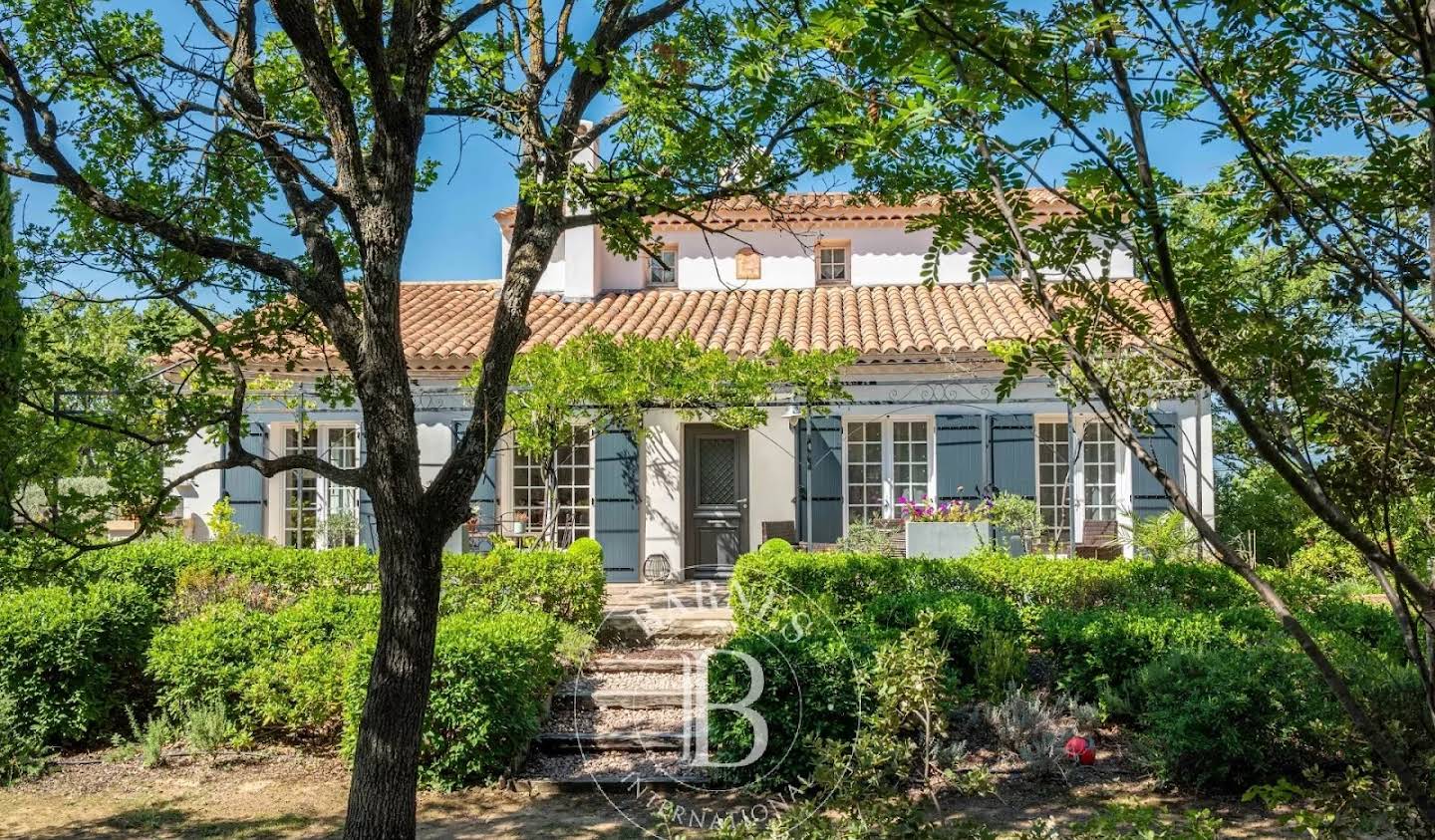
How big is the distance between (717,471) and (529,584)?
553 centimetres

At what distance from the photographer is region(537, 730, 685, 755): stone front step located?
7.32 m

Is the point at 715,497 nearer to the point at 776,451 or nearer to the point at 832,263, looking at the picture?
the point at 776,451

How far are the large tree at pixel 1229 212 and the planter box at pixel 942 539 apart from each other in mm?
8560

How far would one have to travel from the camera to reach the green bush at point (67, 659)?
7477 millimetres

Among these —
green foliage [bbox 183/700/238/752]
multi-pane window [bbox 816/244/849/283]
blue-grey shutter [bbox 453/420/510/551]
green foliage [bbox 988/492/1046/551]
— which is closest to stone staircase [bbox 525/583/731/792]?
green foliage [bbox 183/700/238/752]

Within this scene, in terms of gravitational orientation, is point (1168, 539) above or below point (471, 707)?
above

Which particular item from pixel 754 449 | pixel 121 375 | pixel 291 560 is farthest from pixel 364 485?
pixel 754 449

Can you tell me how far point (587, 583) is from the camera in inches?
385

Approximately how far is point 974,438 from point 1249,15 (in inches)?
447

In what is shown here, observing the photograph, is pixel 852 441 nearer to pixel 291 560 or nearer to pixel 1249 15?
pixel 291 560

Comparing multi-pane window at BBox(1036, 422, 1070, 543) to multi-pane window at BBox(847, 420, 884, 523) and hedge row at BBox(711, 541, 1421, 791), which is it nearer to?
multi-pane window at BBox(847, 420, 884, 523)

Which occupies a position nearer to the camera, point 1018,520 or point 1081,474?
point 1018,520

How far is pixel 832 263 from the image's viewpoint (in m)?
17.6

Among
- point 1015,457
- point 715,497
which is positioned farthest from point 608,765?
point 715,497
